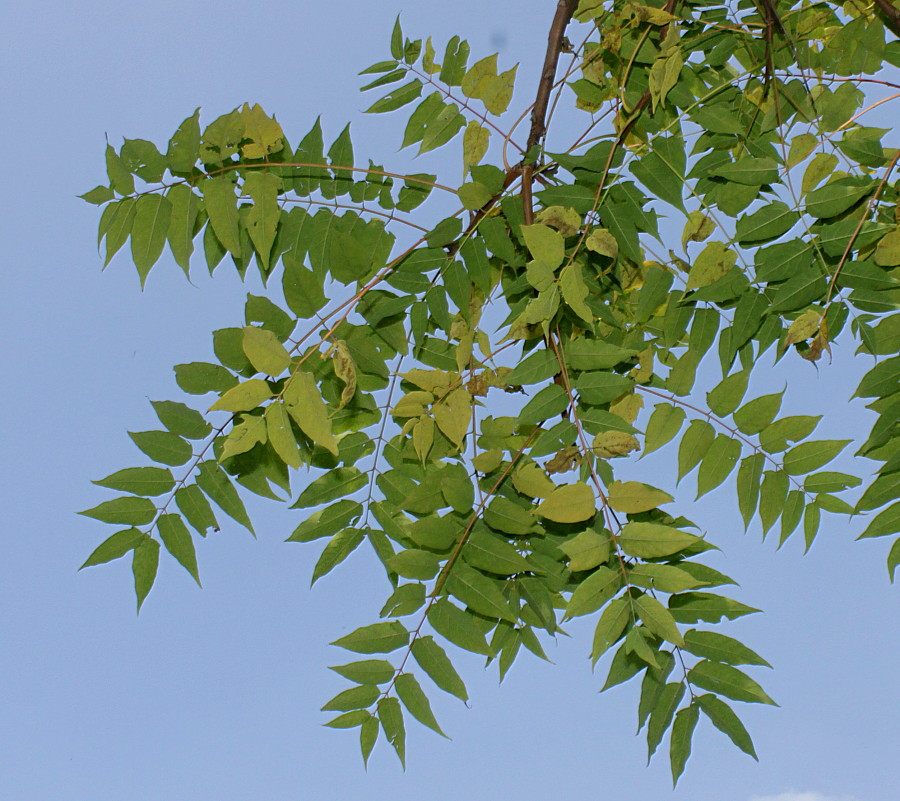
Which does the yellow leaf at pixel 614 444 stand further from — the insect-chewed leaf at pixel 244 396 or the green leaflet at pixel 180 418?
the green leaflet at pixel 180 418

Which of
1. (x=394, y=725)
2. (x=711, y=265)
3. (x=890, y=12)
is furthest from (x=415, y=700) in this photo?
(x=890, y=12)

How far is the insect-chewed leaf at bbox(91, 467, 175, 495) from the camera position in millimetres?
1494

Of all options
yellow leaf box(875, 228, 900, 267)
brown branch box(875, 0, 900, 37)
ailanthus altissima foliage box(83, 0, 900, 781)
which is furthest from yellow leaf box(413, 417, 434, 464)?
brown branch box(875, 0, 900, 37)

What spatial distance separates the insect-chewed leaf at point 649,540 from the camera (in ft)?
3.92

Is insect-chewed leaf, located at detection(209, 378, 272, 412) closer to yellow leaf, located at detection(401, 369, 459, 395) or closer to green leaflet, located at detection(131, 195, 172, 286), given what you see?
yellow leaf, located at detection(401, 369, 459, 395)

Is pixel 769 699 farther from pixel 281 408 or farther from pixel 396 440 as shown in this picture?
pixel 281 408

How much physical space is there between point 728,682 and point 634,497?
1.25ft

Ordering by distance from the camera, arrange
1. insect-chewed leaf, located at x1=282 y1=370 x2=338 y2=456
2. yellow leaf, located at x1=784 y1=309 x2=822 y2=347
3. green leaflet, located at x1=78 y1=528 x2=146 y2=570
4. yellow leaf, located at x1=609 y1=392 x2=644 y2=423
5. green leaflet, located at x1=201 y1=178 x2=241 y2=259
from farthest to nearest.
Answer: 1. yellow leaf, located at x1=609 y1=392 x2=644 y2=423
2. green leaflet, located at x1=78 y1=528 x2=146 y2=570
3. green leaflet, located at x1=201 y1=178 x2=241 y2=259
4. yellow leaf, located at x1=784 y1=309 x2=822 y2=347
5. insect-chewed leaf, located at x1=282 y1=370 x2=338 y2=456

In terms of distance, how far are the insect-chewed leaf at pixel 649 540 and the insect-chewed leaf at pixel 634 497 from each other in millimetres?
29

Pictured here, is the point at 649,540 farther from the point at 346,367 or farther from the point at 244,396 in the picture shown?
the point at 244,396

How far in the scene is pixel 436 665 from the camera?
55.6 inches

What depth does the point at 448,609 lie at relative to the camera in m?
1.39

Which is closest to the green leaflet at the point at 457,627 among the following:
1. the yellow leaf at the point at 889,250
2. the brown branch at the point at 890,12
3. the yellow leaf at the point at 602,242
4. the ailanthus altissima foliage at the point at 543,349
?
the ailanthus altissima foliage at the point at 543,349

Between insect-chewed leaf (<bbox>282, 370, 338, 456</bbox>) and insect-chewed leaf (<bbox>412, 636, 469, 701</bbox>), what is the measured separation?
0.49 metres
